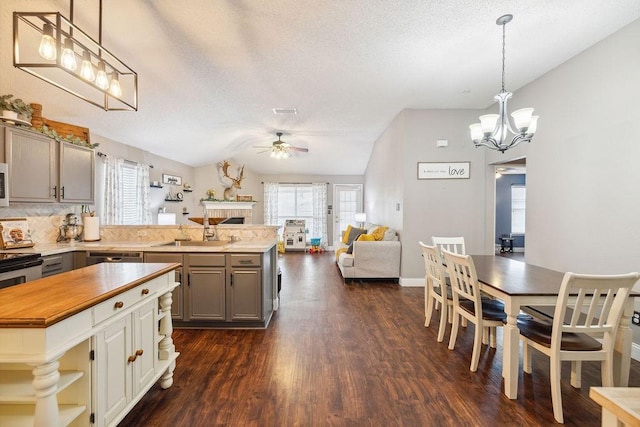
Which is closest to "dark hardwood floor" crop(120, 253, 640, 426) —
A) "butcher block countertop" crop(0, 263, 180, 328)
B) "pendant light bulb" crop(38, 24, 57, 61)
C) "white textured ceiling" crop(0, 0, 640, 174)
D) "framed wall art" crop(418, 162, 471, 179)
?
"butcher block countertop" crop(0, 263, 180, 328)

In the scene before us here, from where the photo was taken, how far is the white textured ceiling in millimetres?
2428

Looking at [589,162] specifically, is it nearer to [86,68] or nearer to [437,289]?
[437,289]

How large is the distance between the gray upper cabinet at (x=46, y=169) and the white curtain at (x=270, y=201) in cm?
555

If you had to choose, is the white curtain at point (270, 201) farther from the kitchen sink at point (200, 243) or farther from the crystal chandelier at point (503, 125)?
the crystal chandelier at point (503, 125)

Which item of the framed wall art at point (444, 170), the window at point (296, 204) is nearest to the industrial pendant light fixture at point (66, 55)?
the framed wall art at point (444, 170)

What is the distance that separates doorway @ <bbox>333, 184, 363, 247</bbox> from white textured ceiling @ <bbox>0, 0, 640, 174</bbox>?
425cm

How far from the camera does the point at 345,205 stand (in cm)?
932

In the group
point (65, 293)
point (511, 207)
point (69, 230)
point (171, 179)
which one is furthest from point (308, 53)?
point (511, 207)

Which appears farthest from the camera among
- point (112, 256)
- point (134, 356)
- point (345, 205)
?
point (345, 205)

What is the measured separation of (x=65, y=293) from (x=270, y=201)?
7.78 m

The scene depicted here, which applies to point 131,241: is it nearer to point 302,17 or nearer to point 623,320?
point 302,17

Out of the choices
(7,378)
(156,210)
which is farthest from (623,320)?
(156,210)

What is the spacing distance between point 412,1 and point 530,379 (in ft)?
10.3

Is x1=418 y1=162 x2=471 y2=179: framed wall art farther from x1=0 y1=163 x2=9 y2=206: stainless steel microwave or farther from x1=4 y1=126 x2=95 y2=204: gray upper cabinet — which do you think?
x1=0 y1=163 x2=9 y2=206: stainless steel microwave
